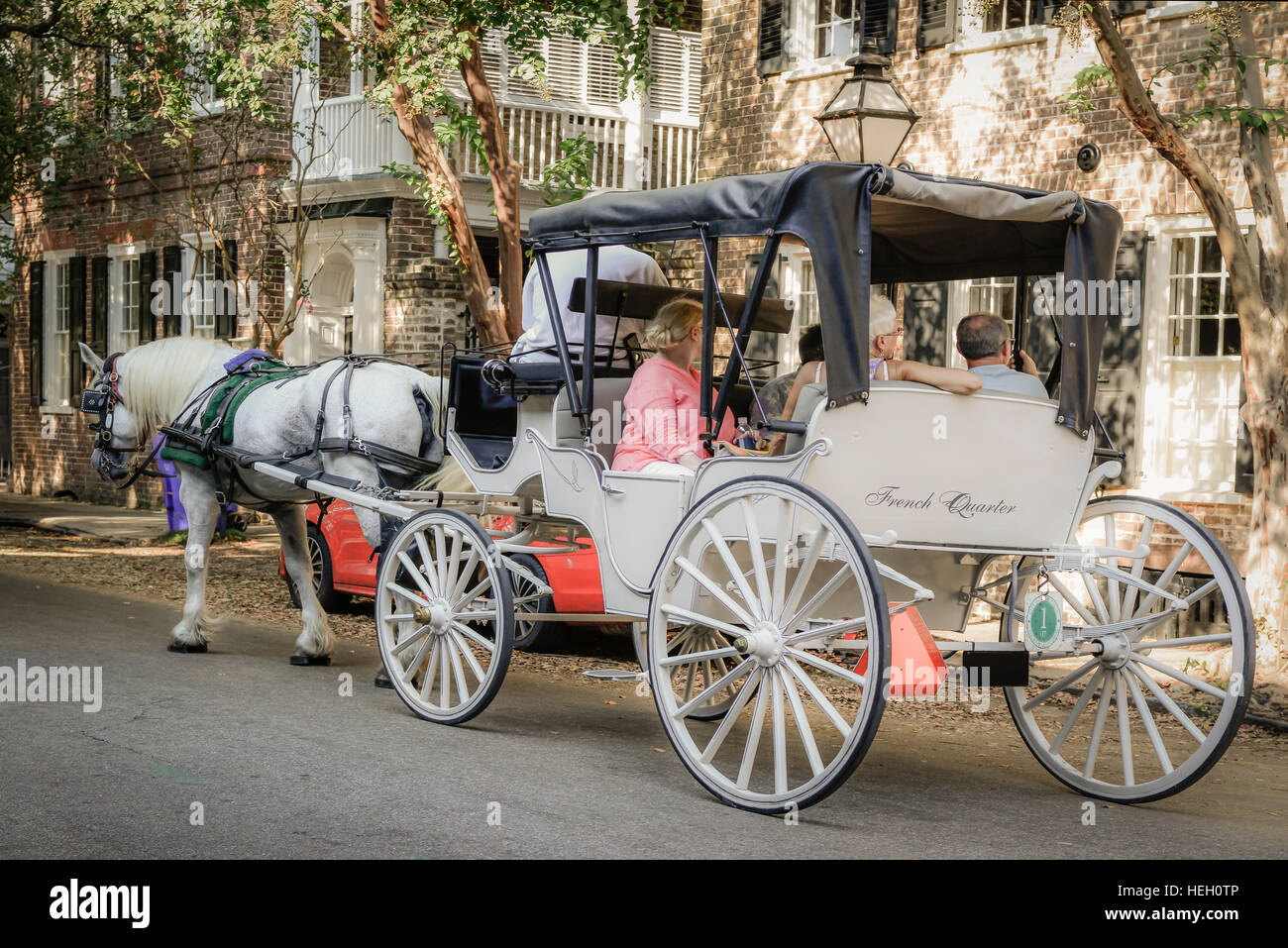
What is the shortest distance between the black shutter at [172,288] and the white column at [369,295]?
10.3ft

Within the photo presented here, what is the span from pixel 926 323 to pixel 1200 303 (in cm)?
245

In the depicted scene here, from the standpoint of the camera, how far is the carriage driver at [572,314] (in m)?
7.48

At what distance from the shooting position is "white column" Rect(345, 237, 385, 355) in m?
18.4

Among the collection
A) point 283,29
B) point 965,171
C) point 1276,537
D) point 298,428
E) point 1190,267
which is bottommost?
point 1276,537

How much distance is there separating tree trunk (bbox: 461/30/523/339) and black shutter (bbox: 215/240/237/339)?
26.9 ft

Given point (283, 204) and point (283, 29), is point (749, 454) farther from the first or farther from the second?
point (283, 204)

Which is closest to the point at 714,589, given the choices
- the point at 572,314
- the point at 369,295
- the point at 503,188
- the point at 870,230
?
the point at 870,230

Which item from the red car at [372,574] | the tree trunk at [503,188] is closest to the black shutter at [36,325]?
the red car at [372,574]

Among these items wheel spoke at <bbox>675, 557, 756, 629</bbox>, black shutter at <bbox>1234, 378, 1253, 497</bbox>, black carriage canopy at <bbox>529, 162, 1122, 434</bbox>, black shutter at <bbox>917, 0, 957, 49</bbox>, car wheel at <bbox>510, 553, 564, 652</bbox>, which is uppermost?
black shutter at <bbox>917, 0, 957, 49</bbox>

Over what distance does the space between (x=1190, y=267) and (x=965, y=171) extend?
7.38 feet

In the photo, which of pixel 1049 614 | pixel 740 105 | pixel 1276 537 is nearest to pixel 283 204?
pixel 740 105

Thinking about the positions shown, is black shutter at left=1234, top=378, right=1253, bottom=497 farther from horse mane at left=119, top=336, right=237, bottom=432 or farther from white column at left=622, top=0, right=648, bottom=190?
white column at left=622, top=0, right=648, bottom=190

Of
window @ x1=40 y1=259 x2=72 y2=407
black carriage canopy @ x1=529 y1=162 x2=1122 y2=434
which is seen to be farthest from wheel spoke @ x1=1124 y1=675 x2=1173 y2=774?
window @ x1=40 y1=259 x2=72 y2=407
